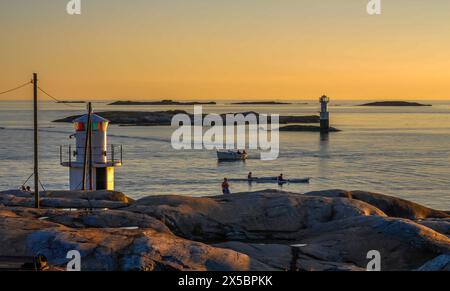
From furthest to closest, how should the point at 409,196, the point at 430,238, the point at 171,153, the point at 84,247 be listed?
the point at 171,153, the point at 409,196, the point at 430,238, the point at 84,247

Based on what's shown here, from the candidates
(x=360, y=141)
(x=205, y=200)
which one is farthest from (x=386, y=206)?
(x=360, y=141)

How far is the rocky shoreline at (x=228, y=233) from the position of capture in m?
14.1

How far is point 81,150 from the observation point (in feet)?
106

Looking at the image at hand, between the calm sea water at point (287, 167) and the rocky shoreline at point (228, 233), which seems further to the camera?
the calm sea water at point (287, 167)

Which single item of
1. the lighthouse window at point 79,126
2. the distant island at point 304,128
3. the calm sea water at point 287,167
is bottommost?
the calm sea water at point 287,167

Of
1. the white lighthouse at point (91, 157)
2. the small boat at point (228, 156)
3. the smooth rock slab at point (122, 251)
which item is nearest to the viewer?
the smooth rock slab at point (122, 251)

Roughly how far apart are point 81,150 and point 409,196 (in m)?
32.7

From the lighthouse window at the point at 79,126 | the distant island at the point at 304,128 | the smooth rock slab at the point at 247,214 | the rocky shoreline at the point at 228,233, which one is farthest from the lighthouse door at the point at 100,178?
the distant island at the point at 304,128

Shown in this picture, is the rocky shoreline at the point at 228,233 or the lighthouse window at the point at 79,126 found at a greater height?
the lighthouse window at the point at 79,126

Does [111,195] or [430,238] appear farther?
[111,195]

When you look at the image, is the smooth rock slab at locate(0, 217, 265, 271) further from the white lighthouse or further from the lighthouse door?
the lighthouse door

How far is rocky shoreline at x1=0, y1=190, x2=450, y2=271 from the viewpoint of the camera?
1409cm

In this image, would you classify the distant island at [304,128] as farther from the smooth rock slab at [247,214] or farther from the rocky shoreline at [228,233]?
the smooth rock slab at [247,214]
